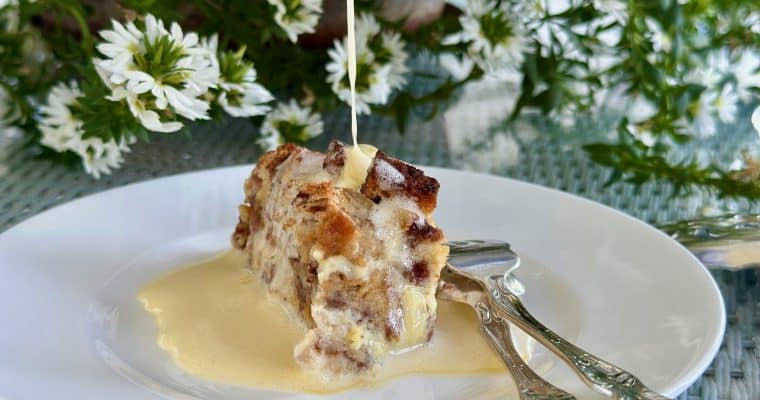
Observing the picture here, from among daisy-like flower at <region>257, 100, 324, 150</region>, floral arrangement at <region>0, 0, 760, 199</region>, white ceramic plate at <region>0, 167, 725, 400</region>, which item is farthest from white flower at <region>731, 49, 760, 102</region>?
daisy-like flower at <region>257, 100, 324, 150</region>

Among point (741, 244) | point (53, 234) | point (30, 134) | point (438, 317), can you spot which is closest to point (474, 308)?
point (438, 317)

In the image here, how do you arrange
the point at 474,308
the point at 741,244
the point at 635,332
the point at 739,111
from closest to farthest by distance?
the point at 635,332
the point at 474,308
the point at 741,244
the point at 739,111

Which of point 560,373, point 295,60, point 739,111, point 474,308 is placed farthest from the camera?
point 739,111

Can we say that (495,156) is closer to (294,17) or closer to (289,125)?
(289,125)

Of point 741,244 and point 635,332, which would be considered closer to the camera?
point 635,332

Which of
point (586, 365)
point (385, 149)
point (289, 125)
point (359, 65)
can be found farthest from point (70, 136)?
point (586, 365)

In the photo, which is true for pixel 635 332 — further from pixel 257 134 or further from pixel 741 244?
pixel 257 134

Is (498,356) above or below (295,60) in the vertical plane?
below
